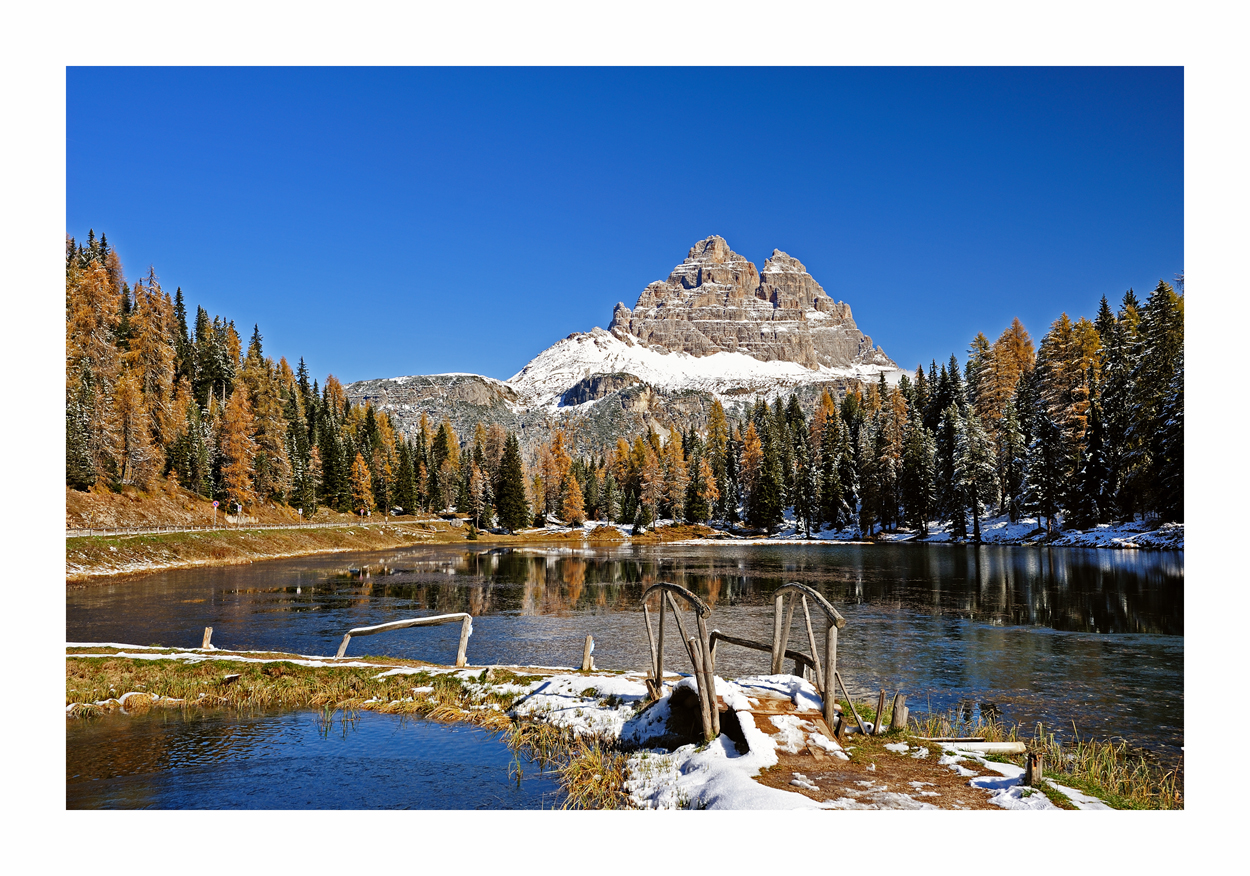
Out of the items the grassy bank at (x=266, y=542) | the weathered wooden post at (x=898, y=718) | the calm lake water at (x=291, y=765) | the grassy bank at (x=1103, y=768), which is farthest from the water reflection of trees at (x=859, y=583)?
the calm lake water at (x=291, y=765)

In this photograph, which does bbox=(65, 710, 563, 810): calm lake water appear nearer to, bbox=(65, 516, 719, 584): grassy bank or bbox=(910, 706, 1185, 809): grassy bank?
bbox=(910, 706, 1185, 809): grassy bank

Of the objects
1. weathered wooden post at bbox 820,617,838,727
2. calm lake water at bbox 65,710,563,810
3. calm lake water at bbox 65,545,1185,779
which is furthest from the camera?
calm lake water at bbox 65,545,1185,779

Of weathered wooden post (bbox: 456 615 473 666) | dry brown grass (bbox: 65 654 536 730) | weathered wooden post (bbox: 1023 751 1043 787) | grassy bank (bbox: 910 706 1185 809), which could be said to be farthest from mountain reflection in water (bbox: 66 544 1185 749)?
weathered wooden post (bbox: 1023 751 1043 787)

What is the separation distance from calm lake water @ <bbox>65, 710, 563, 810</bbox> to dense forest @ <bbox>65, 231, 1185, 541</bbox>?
3005 centimetres

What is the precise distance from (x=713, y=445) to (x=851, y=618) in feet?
376

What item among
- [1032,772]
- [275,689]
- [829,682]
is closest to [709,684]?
[829,682]

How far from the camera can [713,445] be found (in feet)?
480

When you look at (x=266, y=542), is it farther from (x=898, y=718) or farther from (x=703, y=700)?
(x=898, y=718)

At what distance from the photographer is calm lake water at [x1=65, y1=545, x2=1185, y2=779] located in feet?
65.5

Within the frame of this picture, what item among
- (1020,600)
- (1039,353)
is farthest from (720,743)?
(1039,353)

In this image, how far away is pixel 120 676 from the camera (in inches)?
691

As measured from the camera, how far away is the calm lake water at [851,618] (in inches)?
786

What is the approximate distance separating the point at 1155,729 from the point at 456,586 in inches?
1488
